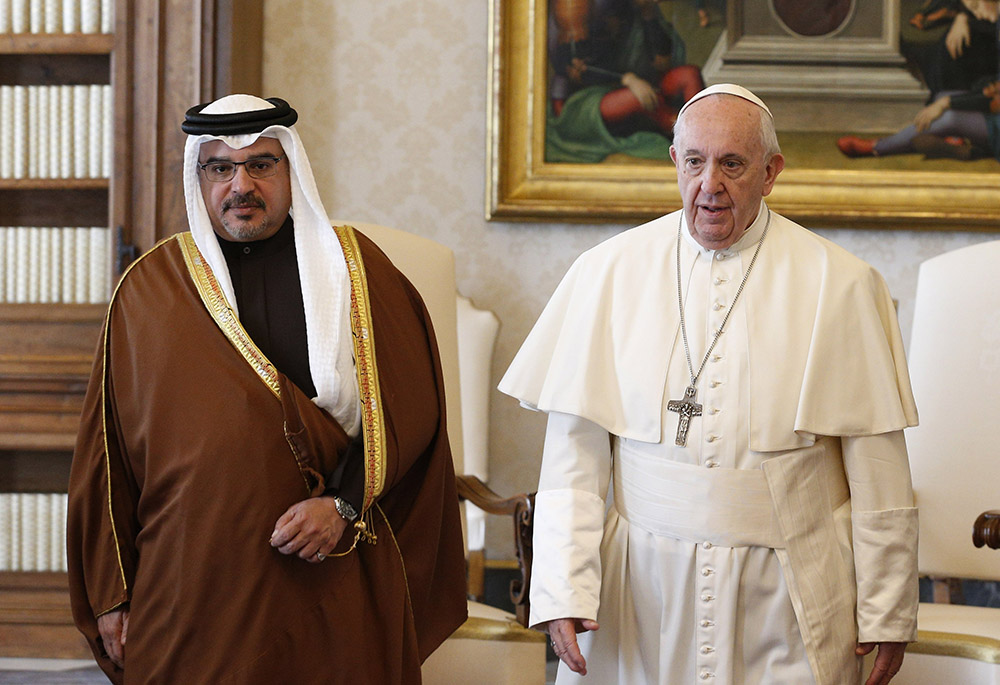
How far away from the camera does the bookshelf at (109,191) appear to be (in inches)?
137

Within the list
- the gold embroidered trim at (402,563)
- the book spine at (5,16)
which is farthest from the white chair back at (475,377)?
the book spine at (5,16)

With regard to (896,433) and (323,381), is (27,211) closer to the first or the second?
(323,381)

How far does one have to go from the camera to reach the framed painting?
147 inches

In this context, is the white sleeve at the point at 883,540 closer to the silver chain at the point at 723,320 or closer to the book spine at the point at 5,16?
the silver chain at the point at 723,320

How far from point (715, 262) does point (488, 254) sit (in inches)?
69.7

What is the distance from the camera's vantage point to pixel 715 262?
2193mm

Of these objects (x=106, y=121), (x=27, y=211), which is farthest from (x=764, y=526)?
(x=27, y=211)

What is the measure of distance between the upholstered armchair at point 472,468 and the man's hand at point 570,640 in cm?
58

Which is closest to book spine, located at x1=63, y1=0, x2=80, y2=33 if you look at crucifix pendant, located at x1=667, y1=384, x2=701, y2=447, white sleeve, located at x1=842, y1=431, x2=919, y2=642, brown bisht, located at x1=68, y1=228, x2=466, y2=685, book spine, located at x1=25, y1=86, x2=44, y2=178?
book spine, located at x1=25, y1=86, x2=44, y2=178

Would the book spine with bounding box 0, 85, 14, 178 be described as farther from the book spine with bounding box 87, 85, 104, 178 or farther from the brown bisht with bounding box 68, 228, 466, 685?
the brown bisht with bounding box 68, 228, 466, 685

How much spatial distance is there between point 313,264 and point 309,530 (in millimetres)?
644

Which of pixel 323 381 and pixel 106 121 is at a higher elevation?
pixel 106 121

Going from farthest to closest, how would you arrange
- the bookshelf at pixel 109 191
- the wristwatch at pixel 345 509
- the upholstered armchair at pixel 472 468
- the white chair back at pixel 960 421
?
the bookshelf at pixel 109 191
the white chair back at pixel 960 421
the upholstered armchair at pixel 472 468
the wristwatch at pixel 345 509

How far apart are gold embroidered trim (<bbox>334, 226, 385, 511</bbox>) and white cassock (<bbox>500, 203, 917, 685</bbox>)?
1.24ft
